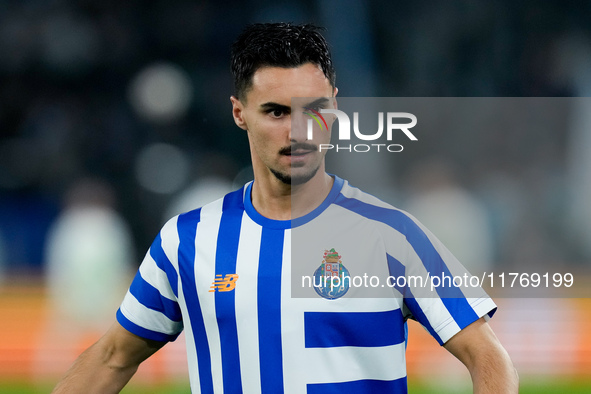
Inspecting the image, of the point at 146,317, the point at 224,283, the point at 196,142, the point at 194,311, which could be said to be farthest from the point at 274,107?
the point at 196,142

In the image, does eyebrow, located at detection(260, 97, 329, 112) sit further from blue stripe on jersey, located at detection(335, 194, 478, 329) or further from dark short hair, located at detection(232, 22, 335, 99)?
blue stripe on jersey, located at detection(335, 194, 478, 329)

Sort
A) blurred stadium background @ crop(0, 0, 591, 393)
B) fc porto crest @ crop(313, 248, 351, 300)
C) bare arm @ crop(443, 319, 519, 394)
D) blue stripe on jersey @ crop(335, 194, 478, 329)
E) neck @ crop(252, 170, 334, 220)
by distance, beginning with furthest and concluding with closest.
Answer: blurred stadium background @ crop(0, 0, 591, 393)
neck @ crop(252, 170, 334, 220)
fc porto crest @ crop(313, 248, 351, 300)
blue stripe on jersey @ crop(335, 194, 478, 329)
bare arm @ crop(443, 319, 519, 394)

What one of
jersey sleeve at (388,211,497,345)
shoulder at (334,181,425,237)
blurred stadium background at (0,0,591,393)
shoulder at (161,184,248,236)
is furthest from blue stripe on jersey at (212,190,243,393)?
blurred stadium background at (0,0,591,393)

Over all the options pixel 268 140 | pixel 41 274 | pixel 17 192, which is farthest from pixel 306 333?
pixel 17 192

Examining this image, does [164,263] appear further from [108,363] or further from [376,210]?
[376,210]

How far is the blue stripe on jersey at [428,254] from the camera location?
174 cm

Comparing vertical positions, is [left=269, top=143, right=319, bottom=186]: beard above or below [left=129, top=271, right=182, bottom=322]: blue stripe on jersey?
above

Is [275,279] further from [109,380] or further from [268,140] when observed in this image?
[109,380]

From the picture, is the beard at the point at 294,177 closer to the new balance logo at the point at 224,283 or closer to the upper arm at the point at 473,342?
the new balance logo at the point at 224,283

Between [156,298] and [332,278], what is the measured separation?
531mm

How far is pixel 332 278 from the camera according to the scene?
6.14 ft

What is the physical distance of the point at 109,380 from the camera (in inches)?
80.0

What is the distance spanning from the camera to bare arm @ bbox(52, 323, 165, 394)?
6.55 ft

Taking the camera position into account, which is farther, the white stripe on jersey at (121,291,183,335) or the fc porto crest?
the white stripe on jersey at (121,291,183,335)
